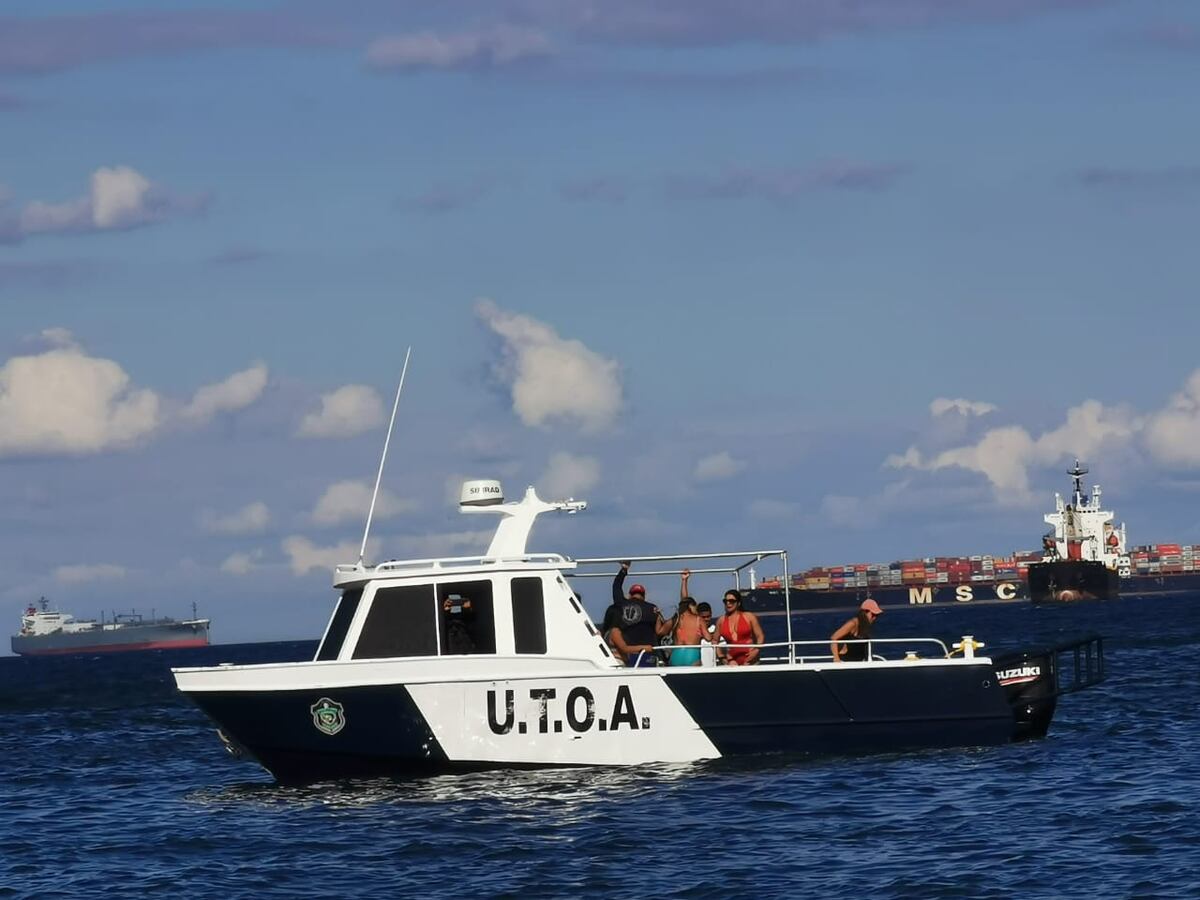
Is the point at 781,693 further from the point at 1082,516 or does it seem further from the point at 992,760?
the point at 1082,516

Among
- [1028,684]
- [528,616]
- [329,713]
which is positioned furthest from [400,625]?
[1028,684]

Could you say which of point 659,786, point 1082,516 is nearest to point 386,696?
point 659,786

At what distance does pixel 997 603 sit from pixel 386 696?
164154 millimetres

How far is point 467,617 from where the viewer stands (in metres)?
21.5

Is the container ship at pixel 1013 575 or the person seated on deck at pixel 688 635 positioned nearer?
the person seated on deck at pixel 688 635

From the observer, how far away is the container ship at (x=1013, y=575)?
149 m

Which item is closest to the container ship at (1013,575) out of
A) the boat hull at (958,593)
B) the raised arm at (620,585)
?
the boat hull at (958,593)

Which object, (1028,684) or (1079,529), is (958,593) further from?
(1028,684)

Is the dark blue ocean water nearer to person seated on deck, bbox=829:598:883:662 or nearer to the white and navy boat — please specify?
the white and navy boat

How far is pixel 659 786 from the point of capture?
66.4ft

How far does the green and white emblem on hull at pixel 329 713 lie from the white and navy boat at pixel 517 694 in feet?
Result: 0.05

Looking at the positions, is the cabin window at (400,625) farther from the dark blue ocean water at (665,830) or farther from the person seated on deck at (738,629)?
the person seated on deck at (738,629)

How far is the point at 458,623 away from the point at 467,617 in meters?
0.13

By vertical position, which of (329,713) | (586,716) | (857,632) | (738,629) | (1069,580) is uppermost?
(1069,580)
